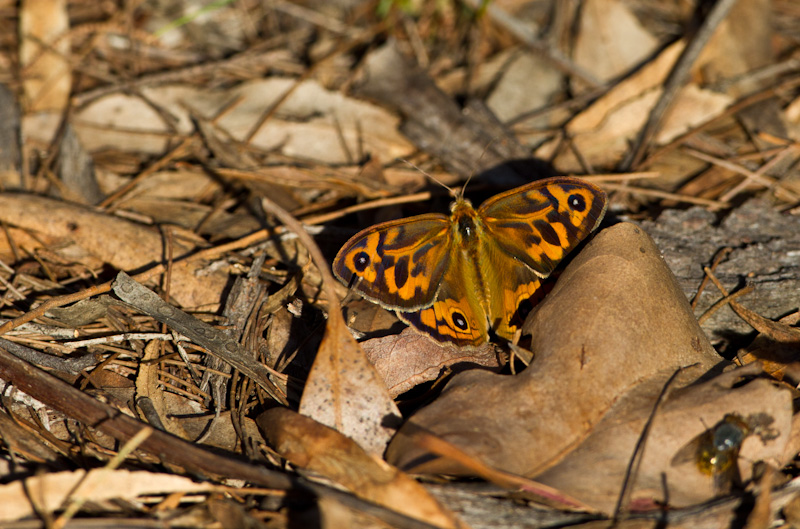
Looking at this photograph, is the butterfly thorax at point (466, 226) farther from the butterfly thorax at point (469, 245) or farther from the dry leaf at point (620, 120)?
the dry leaf at point (620, 120)

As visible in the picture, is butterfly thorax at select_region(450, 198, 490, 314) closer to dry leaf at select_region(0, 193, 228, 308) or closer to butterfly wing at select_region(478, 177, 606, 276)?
butterfly wing at select_region(478, 177, 606, 276)

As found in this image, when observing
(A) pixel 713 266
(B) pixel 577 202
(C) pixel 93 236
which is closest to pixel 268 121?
(C) pixel 93 236

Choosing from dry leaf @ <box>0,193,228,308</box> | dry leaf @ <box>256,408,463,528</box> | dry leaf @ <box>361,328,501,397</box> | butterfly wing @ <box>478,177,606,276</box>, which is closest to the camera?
dry leaf @ <box>256,408,463,528</box>

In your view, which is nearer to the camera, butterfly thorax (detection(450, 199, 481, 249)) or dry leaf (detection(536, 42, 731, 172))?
butterfly thorax (detection(450, 199, 481, 249))

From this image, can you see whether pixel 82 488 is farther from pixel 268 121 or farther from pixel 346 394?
pixel 268 121

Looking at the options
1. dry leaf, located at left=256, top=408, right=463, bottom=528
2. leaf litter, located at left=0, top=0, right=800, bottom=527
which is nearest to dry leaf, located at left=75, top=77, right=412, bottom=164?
leaf litter, located at left=0, top=0, right=800, bottom=527
